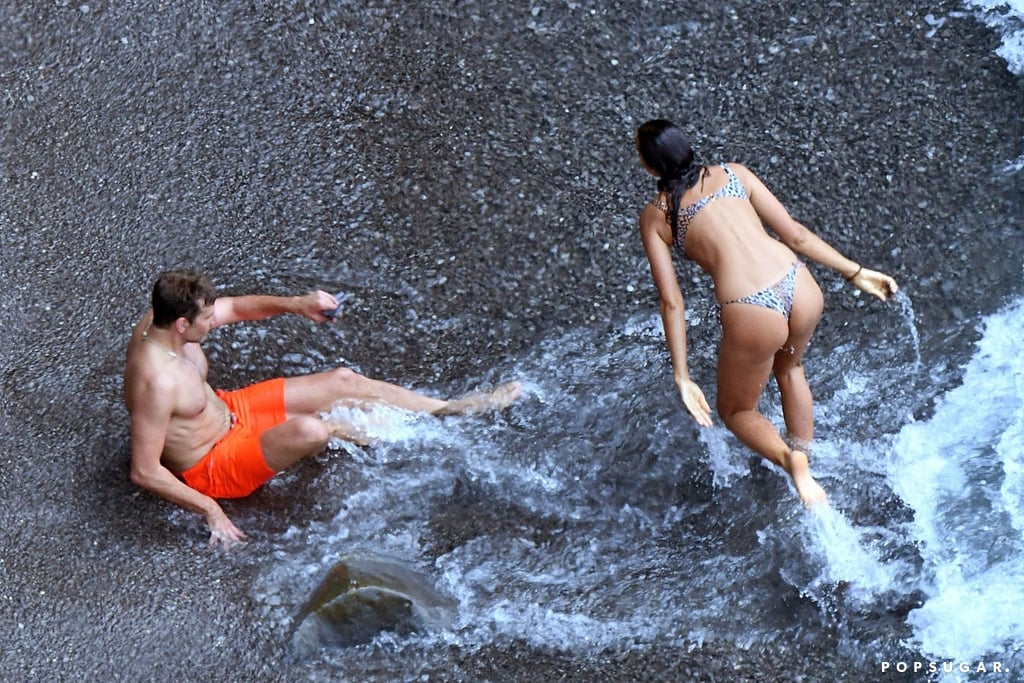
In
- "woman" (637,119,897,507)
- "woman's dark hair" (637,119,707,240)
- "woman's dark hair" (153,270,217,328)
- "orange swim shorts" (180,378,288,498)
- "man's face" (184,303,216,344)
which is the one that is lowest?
"orange swim shorts" (180,378,288,498)

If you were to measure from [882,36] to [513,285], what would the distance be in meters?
2.51

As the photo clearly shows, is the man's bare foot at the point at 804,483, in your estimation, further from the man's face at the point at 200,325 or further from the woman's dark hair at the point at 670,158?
the man's face at the point at 200,325

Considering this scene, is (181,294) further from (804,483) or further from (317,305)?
(804,483)

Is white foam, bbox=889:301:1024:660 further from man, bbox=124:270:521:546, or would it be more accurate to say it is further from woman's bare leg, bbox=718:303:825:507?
man, bbox=124:270:521:546

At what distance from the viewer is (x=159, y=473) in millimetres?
4152

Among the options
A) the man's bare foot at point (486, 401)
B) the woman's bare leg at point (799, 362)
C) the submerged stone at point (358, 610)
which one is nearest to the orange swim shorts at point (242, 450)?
the submerged stone at point (358, 610)

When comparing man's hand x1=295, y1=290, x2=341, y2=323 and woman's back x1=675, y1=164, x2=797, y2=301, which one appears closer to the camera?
woman's back x1=675, y1=164, x2=797, y2=301

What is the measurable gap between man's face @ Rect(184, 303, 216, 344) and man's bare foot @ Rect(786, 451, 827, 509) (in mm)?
2248

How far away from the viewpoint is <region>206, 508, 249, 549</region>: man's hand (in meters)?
4.34

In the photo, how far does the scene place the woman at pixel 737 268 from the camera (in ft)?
12.6

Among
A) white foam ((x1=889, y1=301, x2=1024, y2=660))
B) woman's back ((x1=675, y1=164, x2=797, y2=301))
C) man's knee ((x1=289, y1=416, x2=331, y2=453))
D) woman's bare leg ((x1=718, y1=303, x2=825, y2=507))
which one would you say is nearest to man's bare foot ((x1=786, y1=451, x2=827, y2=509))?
woman's bare leg ((x1=718, y1=303, x2=825, y2=507))

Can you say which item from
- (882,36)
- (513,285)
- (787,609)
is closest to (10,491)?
(513,285)

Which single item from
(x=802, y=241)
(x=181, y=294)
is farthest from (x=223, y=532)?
(x=802, y=241)

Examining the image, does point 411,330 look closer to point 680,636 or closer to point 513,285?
point 513,285
